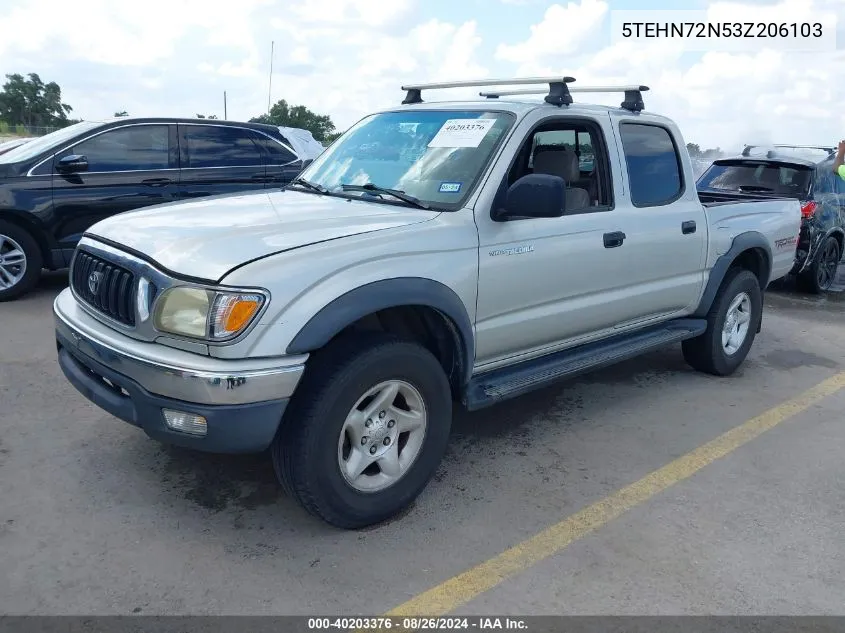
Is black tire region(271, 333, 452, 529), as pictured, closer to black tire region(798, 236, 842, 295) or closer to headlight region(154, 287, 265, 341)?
headlight region(154, 287, 265, 341)

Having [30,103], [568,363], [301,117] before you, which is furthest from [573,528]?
[30,103]

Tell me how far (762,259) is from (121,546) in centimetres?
482

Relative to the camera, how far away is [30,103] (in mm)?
62188

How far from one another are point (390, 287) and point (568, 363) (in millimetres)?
1431

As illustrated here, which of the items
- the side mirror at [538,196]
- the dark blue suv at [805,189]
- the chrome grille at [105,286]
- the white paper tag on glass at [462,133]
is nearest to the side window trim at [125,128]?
the chrome grille at [105,286]

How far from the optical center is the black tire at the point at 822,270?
28.7 feet

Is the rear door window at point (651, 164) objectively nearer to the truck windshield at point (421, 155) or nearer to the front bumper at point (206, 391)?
the truck windshield at point (421, 155)

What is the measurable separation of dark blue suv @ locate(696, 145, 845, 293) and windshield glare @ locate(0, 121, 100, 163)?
21.9 feet

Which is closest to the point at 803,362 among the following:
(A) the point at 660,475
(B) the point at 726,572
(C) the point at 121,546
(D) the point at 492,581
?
(A) the point at 660,475

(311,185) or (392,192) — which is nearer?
(392,192)

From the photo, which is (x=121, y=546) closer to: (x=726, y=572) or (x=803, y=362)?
(x=726, y=572)

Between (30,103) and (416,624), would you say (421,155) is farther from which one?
(30,103)

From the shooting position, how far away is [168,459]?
379cm

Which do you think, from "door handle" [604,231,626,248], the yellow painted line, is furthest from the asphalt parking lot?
"door handle" [604,231,626,248]
